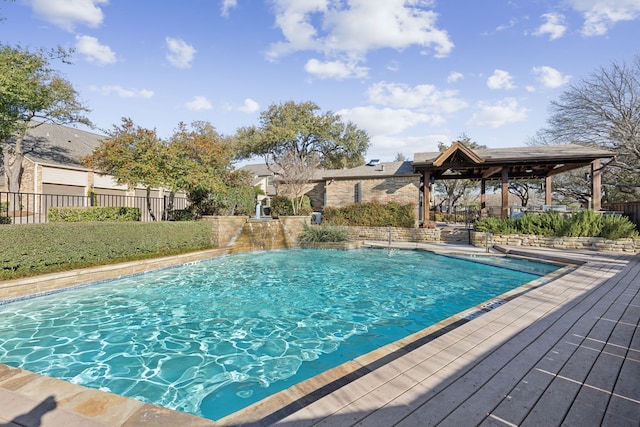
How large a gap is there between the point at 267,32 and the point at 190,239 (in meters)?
9.69

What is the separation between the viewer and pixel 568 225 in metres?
12.1

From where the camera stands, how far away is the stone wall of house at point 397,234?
1510cm

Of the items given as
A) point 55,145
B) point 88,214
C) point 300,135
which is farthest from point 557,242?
point 55,145

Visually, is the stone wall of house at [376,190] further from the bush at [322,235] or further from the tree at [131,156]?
the tree at [131,156]

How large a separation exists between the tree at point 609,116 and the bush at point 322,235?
50.9ft

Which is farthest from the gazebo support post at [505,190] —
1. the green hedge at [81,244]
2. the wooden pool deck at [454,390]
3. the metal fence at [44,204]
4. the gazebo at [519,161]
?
the metal fence at [44,204]

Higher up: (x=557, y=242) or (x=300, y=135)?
(x=300, y=135)

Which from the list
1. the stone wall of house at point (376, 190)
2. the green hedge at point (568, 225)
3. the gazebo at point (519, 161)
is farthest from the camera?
the stone wall of house at point (376, 190)

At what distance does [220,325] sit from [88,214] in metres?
9.87

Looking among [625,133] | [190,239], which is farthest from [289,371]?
[625,133]

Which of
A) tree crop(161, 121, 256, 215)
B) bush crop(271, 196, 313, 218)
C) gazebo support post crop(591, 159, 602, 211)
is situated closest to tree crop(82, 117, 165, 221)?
tree crop(161, 121, 256, 215)

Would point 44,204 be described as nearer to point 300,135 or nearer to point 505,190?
point 300,135

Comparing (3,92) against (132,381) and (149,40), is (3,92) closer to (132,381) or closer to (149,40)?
(149,40)

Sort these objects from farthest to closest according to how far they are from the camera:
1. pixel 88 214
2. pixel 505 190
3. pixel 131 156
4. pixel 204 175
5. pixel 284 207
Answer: pixel 284 207
pixel 505 190
pixel 204 175
pixel 88 214
pixel 131 156
